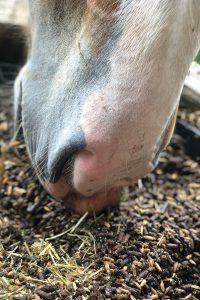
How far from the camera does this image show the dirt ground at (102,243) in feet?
5.45

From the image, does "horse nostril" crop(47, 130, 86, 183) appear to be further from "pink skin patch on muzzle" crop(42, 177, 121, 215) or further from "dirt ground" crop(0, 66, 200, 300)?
"dirt ground" crop(0, 66, 200, 300)

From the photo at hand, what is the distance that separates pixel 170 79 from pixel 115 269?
1.81 ft

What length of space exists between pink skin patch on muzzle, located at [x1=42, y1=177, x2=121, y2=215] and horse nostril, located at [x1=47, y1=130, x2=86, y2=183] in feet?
0.32

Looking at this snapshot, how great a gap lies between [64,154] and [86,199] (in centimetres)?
31

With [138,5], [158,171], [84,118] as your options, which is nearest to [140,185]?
[158,171]

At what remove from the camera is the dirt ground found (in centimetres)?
166

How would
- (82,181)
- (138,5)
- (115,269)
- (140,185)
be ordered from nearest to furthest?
(138,5) < (82,181) < (115,269) < (140,185)

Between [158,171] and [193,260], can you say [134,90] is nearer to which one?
[193,260]

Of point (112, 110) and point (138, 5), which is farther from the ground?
point (138, 5)

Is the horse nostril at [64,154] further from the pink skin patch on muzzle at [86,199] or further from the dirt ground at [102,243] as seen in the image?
the dirt ground at [102,243]

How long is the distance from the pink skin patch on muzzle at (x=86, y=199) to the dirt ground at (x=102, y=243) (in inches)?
1.3

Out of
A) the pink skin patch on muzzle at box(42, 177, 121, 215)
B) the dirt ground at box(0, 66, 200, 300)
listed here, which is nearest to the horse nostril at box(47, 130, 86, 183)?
the pink skin patch on muzzle at box(42, 177, 121, 215)

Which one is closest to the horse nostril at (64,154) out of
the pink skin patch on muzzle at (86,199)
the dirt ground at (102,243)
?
the pink skin patch on muzzle at (86,199)

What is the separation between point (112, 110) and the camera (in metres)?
1.45
